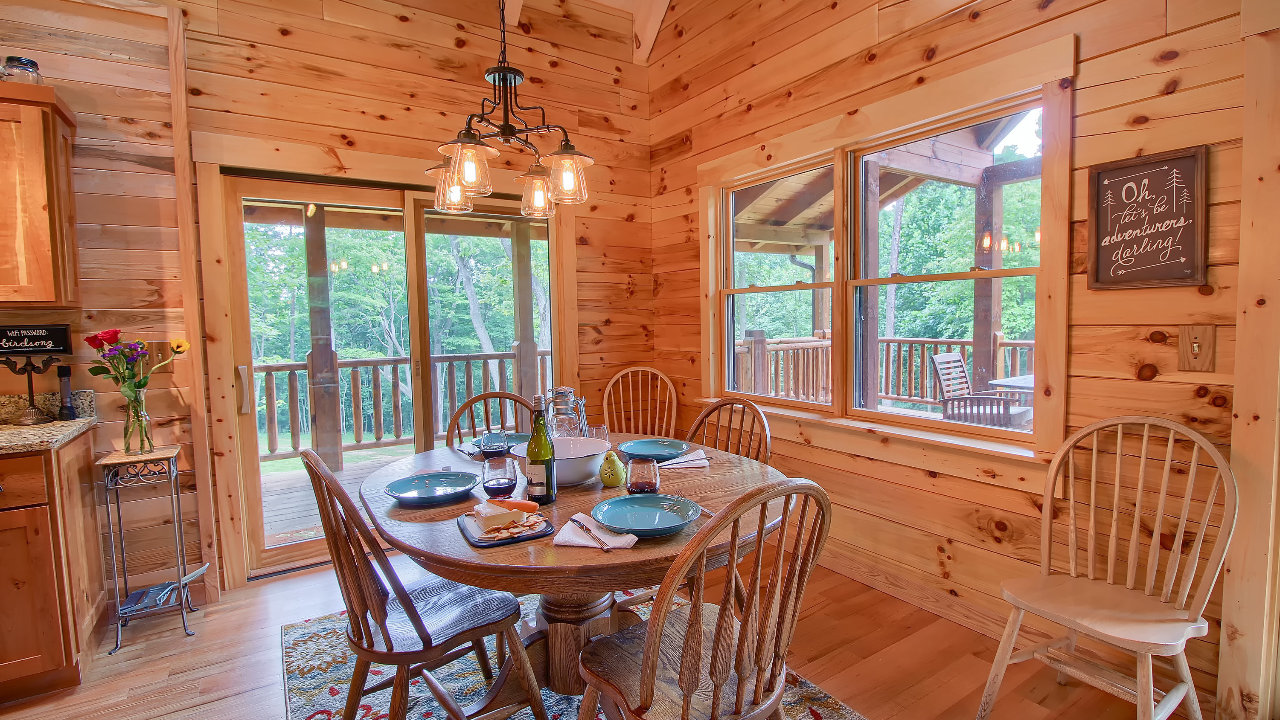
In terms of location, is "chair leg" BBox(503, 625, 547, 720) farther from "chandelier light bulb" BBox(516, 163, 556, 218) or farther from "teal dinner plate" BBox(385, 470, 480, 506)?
"chandelier light bulb" BBox(516, 163, 556, 218)

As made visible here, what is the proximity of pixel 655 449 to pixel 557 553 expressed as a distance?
0.92 metres

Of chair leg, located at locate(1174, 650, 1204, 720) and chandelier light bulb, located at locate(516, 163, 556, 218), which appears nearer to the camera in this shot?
chair leg, located at locate(1174, 650, 1204, 720)

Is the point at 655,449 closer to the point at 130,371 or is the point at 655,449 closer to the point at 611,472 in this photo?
the point at 611,472

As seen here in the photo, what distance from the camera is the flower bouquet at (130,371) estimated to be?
2.46 m

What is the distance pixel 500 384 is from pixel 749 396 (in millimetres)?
1531

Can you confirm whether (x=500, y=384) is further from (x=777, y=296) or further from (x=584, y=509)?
(x=584, y=509)

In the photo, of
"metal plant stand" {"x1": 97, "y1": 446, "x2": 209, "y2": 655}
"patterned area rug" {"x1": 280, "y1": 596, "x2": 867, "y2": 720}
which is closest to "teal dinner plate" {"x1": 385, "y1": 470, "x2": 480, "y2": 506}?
"patterned area rug" {"x1": 280, "y1": 596, "x2": 867, "y2": 720}

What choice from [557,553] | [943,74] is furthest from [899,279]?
[557,553]

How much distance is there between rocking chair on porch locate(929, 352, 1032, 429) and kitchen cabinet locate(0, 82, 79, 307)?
363 centimetres

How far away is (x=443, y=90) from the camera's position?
3.33m

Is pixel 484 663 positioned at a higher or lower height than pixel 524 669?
lower

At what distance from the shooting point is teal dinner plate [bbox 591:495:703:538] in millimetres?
1431

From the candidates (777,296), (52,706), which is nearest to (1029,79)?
(777,296)

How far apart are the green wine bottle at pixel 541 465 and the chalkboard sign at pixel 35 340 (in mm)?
2265
